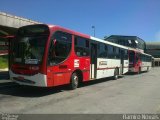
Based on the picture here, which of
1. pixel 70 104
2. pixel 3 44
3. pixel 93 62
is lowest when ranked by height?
pixel 70 104

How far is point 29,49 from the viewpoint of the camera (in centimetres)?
1273

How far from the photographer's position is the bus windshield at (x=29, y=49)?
12.5m

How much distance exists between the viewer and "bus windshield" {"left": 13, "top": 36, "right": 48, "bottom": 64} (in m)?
12.5

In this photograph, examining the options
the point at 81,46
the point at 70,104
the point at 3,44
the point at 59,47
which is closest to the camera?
the point at 70,104

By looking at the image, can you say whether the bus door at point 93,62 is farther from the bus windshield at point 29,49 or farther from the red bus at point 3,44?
the red bus at point 3,44

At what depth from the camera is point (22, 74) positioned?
12781mm

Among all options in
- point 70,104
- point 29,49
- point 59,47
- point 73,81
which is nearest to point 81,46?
point 73,81

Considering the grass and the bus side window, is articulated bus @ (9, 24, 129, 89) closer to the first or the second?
the bus side window

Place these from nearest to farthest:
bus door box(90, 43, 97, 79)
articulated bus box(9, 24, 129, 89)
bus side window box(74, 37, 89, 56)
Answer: articulated bus box(9, 24, 129, 89) → bus side window box(74, 37, 89, 56) → bus door box(90, 43, 97, 79)

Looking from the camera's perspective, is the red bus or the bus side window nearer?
the bus side window

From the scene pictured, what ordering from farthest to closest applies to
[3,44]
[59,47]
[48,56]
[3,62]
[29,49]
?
1. [3,62]
2. [3,44]
3. [59,47]
4. [29,49]
5. [48,56]

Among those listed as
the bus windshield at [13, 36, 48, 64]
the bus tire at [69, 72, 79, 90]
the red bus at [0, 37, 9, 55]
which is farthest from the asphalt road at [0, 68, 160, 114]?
the red bus at [0, 37, 9, 55]

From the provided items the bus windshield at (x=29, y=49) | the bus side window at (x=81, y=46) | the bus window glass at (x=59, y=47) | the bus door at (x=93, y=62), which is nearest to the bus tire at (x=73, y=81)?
the bus side window at (x=81, y=46)

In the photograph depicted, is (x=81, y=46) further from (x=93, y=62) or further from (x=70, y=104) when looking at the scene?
(x=70, y=104)
